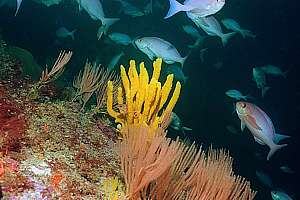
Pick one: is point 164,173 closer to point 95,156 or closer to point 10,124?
point 95,156

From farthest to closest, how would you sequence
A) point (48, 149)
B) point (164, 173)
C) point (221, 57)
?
point (221, 57) < point (48, 149) < point (164, 173)

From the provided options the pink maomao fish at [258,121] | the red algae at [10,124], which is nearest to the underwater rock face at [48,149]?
the red algae at [10,124]

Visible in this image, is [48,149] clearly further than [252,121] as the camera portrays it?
No

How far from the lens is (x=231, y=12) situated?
1981cm

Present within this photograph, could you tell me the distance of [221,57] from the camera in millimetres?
17594

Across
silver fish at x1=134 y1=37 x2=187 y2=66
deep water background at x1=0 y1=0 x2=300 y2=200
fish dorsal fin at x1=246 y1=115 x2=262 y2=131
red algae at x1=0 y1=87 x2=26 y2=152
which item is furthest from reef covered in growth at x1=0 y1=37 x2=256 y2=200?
deep water background at x1=0 y1=0 x2=300 y2=200

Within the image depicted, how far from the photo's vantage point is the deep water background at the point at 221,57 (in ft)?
46.3

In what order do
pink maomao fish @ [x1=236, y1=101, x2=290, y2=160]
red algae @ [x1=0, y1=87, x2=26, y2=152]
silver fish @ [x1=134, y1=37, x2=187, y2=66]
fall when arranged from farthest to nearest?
silver fish @ [x1=134, y1=37, x2=187, y2=66] < pink maomao fish @ [x1=236, y1=101, x2=290, y2=160] < red algae @ [x1=0, y1=87, x2=26, y2=152]

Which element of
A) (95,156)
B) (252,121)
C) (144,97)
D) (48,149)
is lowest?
(252,121)

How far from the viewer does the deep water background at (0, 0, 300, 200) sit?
14.1 meters

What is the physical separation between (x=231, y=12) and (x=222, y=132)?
838 centimetres

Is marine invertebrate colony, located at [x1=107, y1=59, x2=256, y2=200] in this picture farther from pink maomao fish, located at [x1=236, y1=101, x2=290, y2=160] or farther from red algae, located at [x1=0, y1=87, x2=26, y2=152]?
pink maomao fish, located at [x1=236, y1=101, x2=290, y2=160]

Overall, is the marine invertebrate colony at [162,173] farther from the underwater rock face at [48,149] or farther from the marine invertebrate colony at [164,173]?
the underwater rock face at [48,149]

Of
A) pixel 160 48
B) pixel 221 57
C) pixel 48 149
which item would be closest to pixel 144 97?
pixel 48 149
